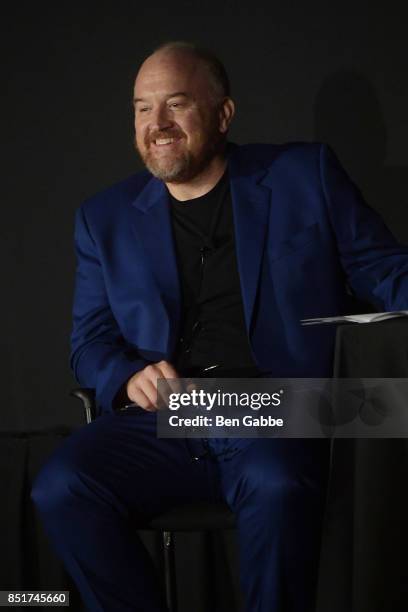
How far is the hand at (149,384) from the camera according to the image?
1908 millimetres

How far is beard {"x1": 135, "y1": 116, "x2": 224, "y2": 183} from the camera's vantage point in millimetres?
2182

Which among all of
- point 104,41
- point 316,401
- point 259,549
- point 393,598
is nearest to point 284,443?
point 316,401

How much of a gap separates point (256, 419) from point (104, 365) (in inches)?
15.9

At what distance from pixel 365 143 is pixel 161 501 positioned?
4.74ft

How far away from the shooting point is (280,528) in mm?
1665

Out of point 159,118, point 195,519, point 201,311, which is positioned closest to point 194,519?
point 195,519

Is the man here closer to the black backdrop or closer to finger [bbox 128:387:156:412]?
finger [bbox 128:387:156:412]

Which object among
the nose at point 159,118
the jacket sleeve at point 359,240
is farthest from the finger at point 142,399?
the nose at point 159,118

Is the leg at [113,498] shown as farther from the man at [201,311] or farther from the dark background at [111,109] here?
the dark background at [111,109]

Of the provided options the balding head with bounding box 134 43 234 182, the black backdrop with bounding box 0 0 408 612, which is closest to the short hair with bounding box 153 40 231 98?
the balding head with bounding box 134 43 234 182

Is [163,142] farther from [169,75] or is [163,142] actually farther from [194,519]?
[194,519]

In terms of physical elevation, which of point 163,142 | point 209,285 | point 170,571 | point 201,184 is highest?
point 163,142

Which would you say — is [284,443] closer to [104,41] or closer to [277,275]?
[277,275]

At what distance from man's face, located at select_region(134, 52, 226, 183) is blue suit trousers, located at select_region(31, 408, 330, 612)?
2.05 ft
